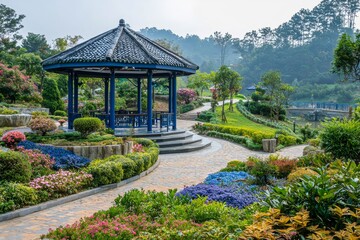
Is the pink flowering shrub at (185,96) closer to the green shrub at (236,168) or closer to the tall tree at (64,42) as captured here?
the tall tree at (64,42)

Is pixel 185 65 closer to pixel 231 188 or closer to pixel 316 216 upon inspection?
pixel 231 188

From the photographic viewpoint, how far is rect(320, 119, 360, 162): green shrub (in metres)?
9.89

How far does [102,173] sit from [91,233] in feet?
13.6

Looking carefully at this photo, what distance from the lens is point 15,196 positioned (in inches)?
276

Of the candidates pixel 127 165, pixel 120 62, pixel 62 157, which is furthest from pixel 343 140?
pixel 120 62

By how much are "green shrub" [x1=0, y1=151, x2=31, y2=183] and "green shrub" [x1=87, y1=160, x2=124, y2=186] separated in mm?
1512

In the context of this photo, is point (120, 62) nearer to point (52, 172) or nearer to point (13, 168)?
point (52, 172)

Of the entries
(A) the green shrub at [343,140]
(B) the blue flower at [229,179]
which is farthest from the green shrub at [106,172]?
(A) the green shrub at [343,140]

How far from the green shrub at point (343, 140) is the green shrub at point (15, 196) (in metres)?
7.36

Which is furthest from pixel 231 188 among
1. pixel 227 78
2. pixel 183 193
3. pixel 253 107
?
pixel 253 107

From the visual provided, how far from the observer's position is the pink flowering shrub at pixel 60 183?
7.63 meters

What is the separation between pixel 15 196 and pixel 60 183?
1092mm

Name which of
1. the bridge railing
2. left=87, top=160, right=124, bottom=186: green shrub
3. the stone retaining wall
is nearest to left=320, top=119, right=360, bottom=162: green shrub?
left=87, top=160, right=124, bottom=186: green shrub

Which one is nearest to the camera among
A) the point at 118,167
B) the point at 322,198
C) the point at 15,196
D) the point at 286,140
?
the point at 322,198
